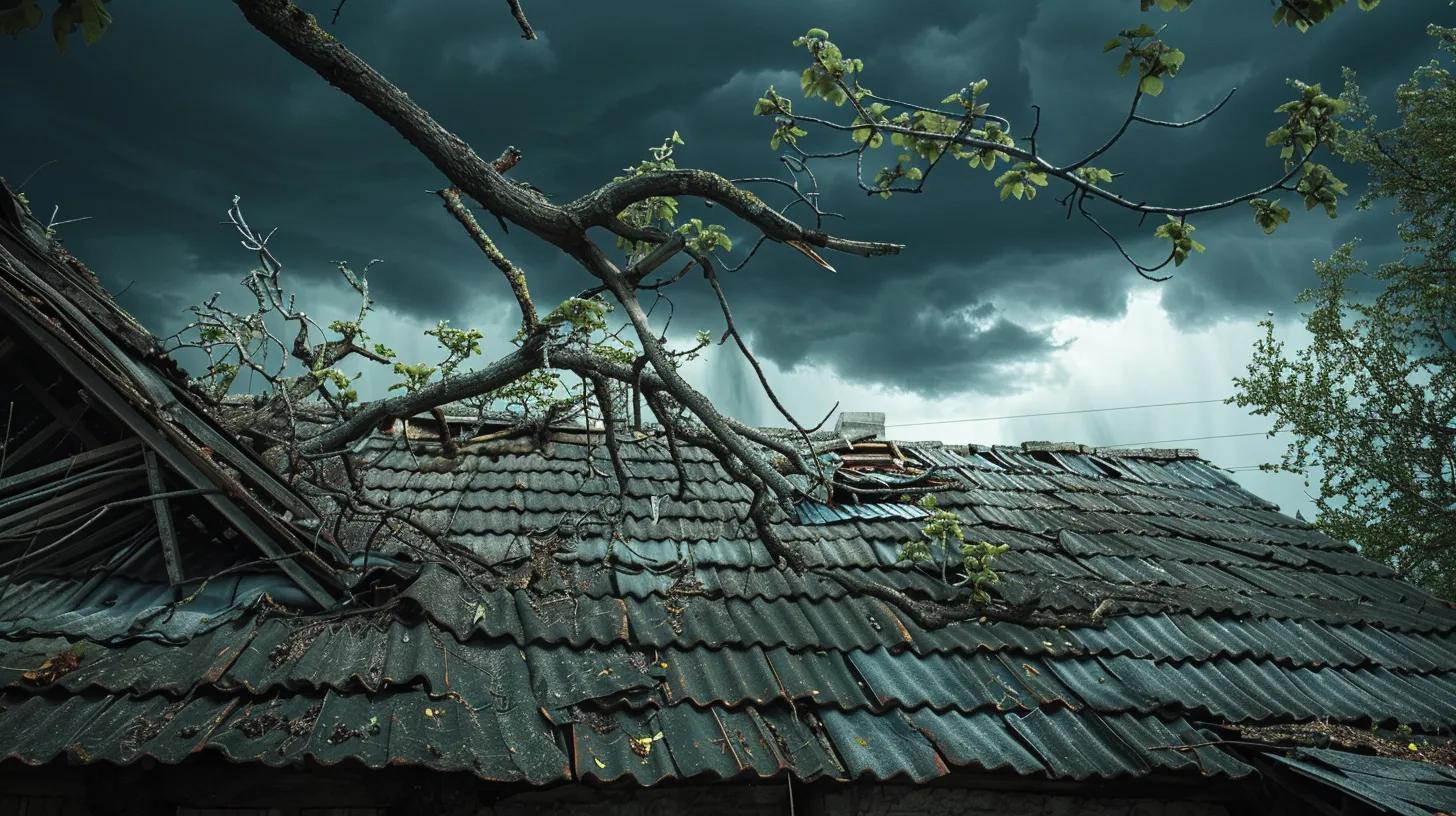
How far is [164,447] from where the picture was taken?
4848 mm

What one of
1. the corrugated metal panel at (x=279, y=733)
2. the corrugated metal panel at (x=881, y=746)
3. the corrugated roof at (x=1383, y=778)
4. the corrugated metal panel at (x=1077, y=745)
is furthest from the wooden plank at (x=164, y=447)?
the corrugated roof at (x=1383, y=778)

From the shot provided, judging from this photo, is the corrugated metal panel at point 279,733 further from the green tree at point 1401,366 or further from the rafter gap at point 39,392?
the green tree at point 1401,366

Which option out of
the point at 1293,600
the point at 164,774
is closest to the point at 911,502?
the point at 1293,600

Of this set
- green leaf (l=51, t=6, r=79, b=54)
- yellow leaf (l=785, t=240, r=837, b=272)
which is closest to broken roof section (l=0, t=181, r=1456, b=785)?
yellow leaf (l=785, t=240, r=837, b=272)

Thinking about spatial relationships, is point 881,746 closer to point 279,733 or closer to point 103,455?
point 279,733

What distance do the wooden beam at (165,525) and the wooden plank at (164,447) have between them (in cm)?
7

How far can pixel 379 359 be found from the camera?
6.52 metres

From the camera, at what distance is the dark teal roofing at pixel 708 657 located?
398 centimetres

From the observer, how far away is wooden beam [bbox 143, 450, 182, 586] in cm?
480

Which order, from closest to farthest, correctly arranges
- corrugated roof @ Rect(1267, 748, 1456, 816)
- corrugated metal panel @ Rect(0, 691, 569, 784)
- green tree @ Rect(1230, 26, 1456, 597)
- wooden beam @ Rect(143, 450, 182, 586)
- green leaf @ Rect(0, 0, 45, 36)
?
green leaf @ Rect(0, 0, 45, 36) < corrugated metal panel @ Rect(0, 691, 569, 784) < corrugated roof @ Rect(1267, 748, 1456, 816) < wooden beam @ Rect(143, 450, 182, 586) < green tree @ Rect(1230, 26, 1456, 597)

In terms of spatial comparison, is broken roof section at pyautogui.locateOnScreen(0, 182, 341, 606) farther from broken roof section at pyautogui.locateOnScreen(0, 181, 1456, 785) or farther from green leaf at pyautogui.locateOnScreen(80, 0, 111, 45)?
green leaf at pyautogui.locateOnScreen(80, 0, 111, 45)

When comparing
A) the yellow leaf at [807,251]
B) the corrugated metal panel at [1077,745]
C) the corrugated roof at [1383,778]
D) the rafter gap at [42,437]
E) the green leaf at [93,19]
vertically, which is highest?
the yellow leaf at [807,251]

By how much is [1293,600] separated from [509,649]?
6.09m

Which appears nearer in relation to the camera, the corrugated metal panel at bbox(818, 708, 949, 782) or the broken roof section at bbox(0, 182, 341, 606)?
the corrugated metal panel at bbox(818, 708, 949, 782)
